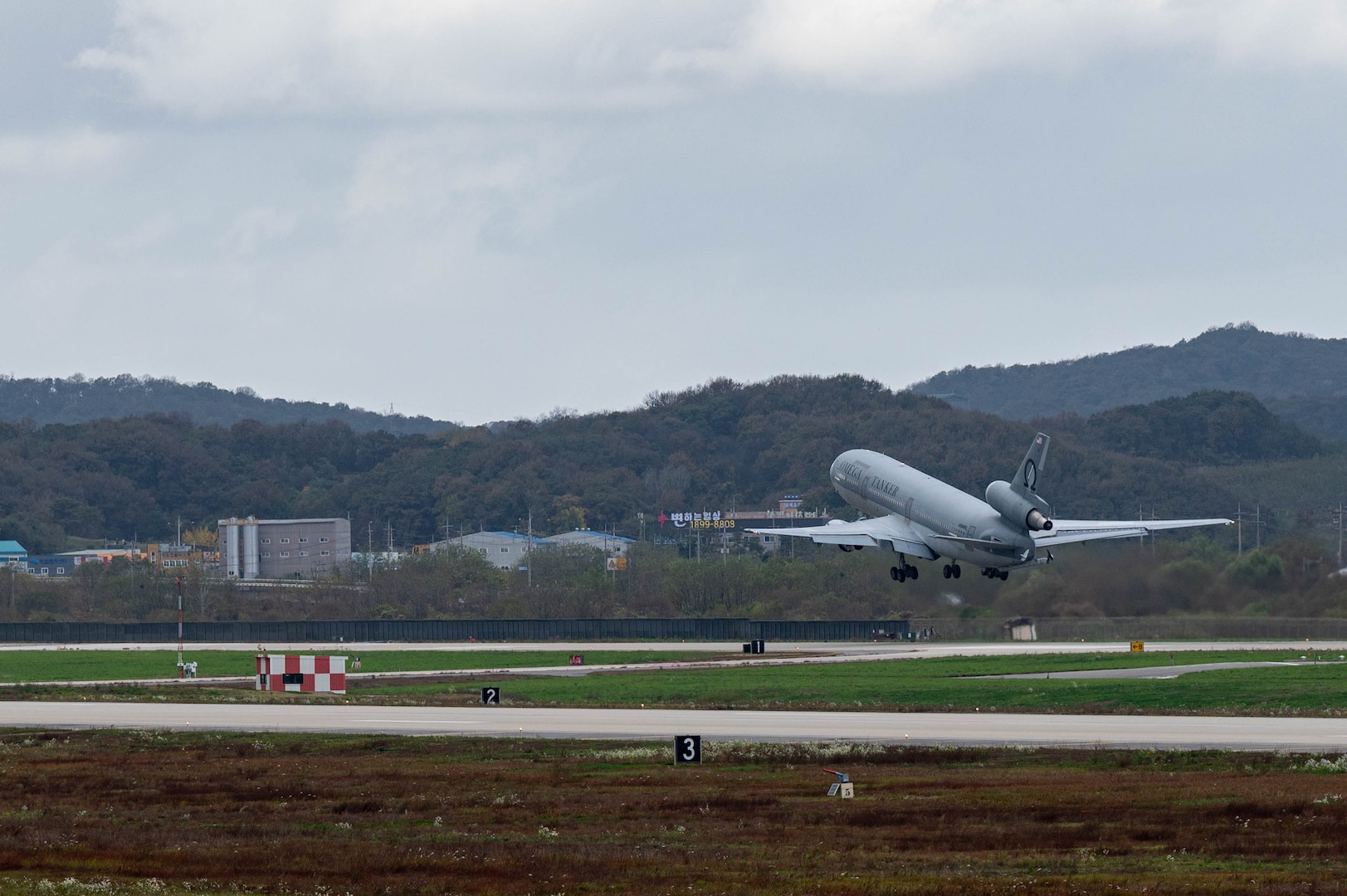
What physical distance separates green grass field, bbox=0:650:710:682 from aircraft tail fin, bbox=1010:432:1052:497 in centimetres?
2080

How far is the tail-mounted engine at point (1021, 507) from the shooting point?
256 feet

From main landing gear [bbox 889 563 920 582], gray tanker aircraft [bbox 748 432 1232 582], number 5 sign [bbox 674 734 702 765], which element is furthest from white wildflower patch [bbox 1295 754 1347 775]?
main landing gear [bbox 889 563 920 582]

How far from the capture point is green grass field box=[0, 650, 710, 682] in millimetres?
79062

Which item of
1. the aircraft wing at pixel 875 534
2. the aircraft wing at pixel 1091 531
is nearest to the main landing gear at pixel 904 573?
the aircraft wing at pixel 875 534

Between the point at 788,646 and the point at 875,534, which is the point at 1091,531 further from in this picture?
the point at 788,646

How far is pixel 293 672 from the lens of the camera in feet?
215

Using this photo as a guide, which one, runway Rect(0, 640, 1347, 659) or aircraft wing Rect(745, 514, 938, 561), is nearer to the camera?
runway Rect(0, 640, 1347, 659)

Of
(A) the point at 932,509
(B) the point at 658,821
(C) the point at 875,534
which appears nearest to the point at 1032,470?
(A) the point at 932,509

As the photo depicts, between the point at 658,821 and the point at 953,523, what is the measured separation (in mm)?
57046

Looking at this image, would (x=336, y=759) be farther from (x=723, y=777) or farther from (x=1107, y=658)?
(x=1107, y=658)

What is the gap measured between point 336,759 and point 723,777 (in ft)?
31.1

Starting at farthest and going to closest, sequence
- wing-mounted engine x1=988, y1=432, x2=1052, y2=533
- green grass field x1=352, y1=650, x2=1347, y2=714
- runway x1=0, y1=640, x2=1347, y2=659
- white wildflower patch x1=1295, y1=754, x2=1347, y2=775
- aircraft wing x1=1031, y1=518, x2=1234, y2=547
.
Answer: runway x1=0, y1=640, x2=1347, y2=659 → aircraft wing x1=1031, y1=518, x2=1234, y2=547 → wing-mounted engine x1=988, y1=432, x2=1052, y2=533 → green grass field x1=352, y1=650, x2=1347, y2=714 → white wildflower patch x1=1295, y1=754, x2=1347, y2=775

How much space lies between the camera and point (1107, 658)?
254 feet

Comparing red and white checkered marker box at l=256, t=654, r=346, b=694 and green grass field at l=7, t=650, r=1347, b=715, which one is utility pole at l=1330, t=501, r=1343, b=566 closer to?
green grass field at l=7, t=650, r=1347, b=715
